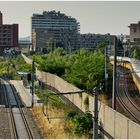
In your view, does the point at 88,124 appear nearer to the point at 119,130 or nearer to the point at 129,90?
the point at 119,130

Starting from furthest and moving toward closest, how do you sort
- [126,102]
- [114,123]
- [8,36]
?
[8,36] → [126,102] → [114,123]

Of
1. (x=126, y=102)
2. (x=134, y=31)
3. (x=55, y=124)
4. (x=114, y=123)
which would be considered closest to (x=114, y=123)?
(x=114, y=123)

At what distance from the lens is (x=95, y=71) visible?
1725 inches

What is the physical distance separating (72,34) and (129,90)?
137 metres

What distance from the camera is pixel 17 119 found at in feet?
108

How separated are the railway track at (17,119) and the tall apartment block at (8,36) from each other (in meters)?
110

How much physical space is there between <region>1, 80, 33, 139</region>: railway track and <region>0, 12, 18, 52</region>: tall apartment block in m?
110

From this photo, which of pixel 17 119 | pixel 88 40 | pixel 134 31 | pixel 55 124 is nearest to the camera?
pixel 55 124

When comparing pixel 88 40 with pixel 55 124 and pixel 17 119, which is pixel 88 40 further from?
pixel 55 124

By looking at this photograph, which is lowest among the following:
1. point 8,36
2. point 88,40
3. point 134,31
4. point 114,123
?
point 114,123

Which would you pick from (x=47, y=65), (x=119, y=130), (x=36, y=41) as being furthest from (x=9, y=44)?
(x=119, y=130)

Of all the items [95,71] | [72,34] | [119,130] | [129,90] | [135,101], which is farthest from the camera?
[72,34]

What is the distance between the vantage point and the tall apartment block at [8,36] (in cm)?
15825

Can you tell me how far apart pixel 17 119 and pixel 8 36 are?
427ft
